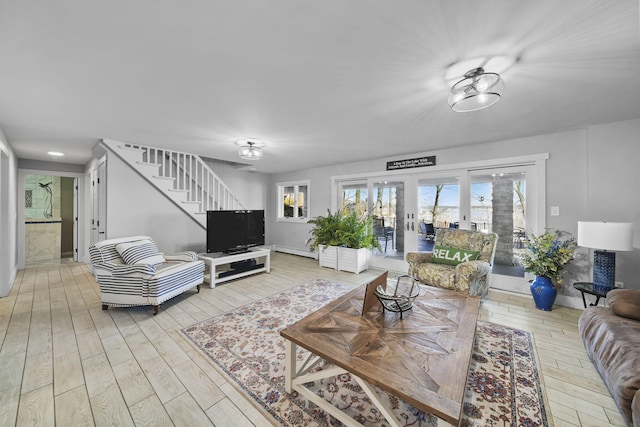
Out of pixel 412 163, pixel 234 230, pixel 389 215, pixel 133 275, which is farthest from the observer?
pixel 389 215

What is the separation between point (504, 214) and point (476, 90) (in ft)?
9.08

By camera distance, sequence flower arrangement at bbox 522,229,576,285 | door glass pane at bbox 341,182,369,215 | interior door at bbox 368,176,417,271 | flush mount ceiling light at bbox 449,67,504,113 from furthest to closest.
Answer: door glass pane at bbox 341,182,369,215 < interior door at bbox 368,176,417,271 < flower arrangement at bbox 522,229,576,285 < flush mount ceiling light at bbox 449,67,504,113

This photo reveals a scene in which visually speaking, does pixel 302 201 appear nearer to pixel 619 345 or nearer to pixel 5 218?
pixel 5 218

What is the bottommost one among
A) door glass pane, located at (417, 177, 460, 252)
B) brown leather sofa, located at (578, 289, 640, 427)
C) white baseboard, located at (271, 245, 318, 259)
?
white baseboard, located at (271, 245, 318, 259)

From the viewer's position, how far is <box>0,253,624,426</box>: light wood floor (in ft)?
4.79

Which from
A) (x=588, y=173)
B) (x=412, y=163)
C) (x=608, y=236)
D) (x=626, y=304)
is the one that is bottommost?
(x=626, y=304)

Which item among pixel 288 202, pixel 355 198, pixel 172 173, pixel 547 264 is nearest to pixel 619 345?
pixel 547 264

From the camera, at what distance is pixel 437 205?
4426mm

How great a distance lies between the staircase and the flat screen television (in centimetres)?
79

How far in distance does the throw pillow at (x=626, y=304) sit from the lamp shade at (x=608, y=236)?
0.74 meters

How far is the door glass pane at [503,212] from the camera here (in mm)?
3623

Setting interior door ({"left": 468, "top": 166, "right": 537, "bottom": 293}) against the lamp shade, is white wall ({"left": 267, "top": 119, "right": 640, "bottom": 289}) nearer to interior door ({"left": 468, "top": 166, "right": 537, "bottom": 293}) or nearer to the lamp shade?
interior door ({"left": 468, "top": 166, "right": 537, "bottom": 293})

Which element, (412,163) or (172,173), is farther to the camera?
(172,173)

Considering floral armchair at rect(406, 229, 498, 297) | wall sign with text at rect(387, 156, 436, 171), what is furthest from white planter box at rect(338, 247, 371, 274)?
wall sign with text at rect(387, 156, 436, 171)
